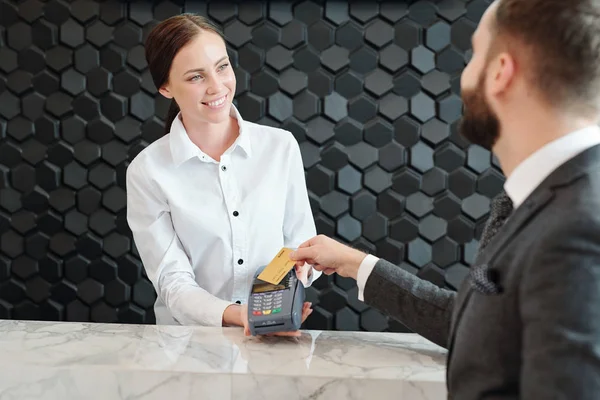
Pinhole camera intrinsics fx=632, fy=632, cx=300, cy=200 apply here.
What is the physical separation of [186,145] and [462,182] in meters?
1.12

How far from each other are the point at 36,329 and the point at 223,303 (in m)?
0.38

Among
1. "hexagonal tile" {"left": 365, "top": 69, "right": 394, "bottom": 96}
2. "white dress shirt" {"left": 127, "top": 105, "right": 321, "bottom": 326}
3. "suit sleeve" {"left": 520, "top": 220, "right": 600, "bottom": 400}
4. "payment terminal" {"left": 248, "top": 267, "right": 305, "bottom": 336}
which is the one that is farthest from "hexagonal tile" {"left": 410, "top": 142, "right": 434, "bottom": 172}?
"suit sleeve" {"left": 520, "top": 220, "right": 600, "bottom": 400}

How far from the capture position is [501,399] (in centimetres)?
65

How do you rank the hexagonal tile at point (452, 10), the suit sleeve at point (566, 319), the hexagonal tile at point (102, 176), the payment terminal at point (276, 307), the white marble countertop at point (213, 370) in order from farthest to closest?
the hexagonal tile at point (102, 176) < the hexagonal tile at point (452, 10) < the payment terminal at point (276, 307) < the white marble countertop at point (213, 370) < the suit sleeve at point (566, 319)

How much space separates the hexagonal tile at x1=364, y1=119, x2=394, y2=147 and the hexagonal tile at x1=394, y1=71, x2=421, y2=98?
0.13 m

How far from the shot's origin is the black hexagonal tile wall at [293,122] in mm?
2234

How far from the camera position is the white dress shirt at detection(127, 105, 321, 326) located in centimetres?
151

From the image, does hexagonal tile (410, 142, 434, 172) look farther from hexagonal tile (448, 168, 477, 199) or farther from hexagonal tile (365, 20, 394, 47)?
hexagonal tile (365, 20, 394, 47)

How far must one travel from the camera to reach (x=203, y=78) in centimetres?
154

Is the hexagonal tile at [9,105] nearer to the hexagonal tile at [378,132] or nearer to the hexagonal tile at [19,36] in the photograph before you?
the hexagonal tile at [19,36]

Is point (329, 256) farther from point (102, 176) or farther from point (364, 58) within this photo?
point (102, 176)

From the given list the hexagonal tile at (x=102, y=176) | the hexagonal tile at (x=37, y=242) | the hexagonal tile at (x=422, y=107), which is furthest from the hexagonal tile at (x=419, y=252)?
the hexagonal tile at (x=37, y=242)

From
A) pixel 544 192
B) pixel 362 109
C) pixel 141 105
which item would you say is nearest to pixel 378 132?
pixel 362 109

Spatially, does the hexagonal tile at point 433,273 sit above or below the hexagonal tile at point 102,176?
below
